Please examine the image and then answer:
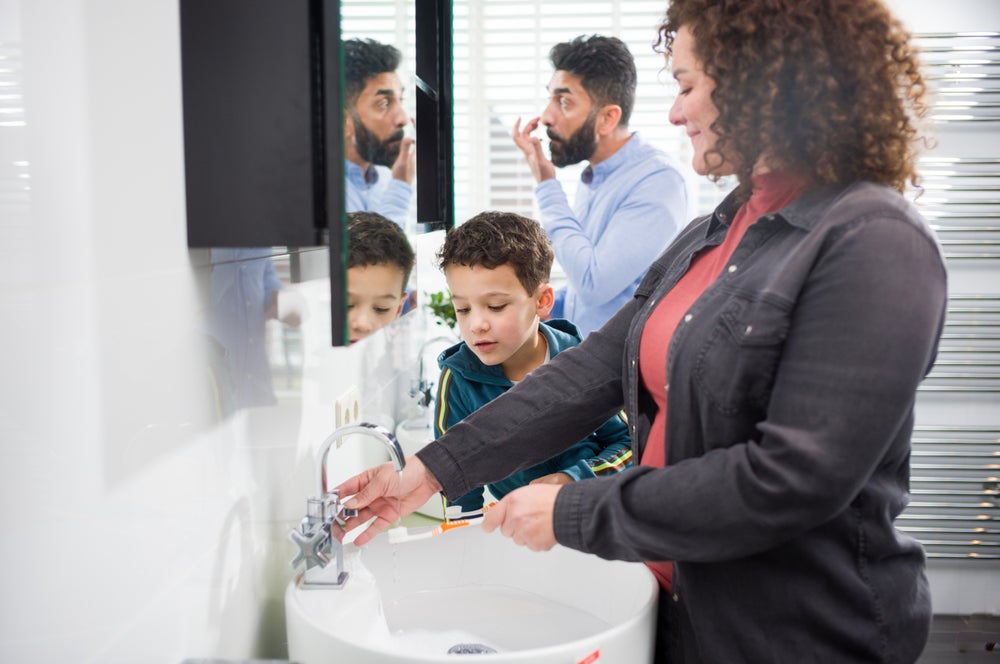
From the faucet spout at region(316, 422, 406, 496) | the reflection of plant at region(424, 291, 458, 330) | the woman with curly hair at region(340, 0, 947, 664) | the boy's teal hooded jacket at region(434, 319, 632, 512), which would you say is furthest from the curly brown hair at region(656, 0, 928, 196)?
the reflection of plant at region(424, 291, 458, 330)

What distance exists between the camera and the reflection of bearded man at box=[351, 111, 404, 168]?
1.07 meters

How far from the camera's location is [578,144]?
2398mm

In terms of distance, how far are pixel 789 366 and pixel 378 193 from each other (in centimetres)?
64

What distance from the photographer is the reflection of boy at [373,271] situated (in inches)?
43.1

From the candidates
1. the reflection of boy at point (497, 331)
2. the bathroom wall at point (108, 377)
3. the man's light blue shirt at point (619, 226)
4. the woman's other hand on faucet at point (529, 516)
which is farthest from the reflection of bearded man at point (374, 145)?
the man's light blue shirt at point (619, 226)

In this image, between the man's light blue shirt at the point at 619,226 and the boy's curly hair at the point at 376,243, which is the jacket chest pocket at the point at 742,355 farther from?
Result: the man's light blue shirt at the point at 619,226

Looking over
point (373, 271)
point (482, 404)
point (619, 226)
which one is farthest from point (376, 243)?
point (619, 226)

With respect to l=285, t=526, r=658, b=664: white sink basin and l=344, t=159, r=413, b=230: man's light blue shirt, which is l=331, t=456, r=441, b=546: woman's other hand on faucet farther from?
l=344, t=159, r=413, b=230: man's light blue shirt

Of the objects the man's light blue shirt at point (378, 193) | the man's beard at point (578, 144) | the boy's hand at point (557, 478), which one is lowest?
the boy's hand at point (557, 478)

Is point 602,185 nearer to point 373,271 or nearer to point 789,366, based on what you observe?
point 373,271

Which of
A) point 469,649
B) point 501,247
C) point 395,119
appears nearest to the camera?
point 469,649

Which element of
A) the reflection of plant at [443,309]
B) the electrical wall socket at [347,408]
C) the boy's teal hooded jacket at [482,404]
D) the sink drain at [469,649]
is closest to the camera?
the sink drain at [469,649]

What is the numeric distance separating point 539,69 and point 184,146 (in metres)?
2.39

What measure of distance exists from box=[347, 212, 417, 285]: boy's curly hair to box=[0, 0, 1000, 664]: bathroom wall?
0.21 meters
